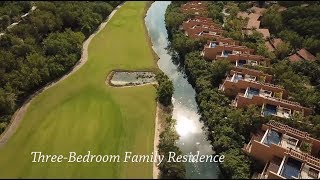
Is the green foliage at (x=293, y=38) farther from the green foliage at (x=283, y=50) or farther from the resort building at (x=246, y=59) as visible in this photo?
the resort building at (x=246, y=59)

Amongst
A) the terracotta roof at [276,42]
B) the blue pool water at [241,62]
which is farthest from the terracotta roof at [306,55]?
the blue pool water at [241,62]

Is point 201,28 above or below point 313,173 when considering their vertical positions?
above

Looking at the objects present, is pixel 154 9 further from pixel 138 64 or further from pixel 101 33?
pixel 138 64

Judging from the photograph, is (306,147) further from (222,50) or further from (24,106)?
(24,106)

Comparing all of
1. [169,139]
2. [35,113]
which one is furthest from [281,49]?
[35,113]

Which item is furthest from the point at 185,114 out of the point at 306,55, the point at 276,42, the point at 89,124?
the point at 276,42

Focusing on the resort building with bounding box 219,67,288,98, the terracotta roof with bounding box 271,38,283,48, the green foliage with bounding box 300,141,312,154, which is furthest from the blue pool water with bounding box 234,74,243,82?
the green foliage with bounding box 300,141,312,154
